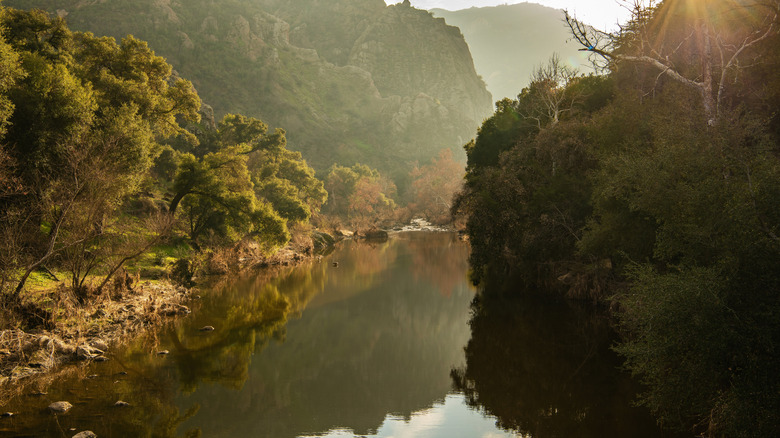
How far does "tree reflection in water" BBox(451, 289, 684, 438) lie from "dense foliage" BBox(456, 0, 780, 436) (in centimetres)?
110

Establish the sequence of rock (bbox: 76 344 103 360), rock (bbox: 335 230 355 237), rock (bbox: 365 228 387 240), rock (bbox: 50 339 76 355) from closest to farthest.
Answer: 1. rock (bbox: 50 339 76 355)
2. rock (bbox: 76 344 103 360)
3. rock (bbox: 335 230 355 237)
4. rock (bbox: 365 228 387 240)

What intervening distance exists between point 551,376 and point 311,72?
158 m

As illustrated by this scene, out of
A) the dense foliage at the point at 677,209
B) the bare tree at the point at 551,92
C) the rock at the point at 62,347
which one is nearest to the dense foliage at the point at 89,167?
the rock at the point at 62,347

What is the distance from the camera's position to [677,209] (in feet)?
38.9

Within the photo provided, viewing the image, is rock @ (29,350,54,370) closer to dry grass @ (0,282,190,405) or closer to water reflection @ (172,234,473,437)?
dry grass @ (0,282,190,405)

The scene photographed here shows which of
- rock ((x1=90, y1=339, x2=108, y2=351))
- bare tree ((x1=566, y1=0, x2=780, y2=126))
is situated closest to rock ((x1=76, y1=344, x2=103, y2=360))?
rock ((x1=90, y1=339, x2=108, y2=351))

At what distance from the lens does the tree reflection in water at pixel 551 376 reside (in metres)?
12.2

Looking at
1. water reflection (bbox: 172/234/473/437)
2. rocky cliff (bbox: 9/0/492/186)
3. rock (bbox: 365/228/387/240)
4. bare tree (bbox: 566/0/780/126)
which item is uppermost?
rocky cliff (bbox: 9/0/492/186)

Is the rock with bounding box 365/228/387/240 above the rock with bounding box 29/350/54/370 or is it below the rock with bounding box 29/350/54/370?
below

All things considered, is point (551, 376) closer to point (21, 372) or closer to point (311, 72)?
point (21, 372)

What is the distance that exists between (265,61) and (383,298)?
127987 millimetres

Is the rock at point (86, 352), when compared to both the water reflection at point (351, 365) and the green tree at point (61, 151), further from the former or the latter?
the water reflection at point (351, 365)

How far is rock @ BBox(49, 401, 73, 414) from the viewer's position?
1191 cm

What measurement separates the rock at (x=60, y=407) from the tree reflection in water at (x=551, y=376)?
12.2 m
